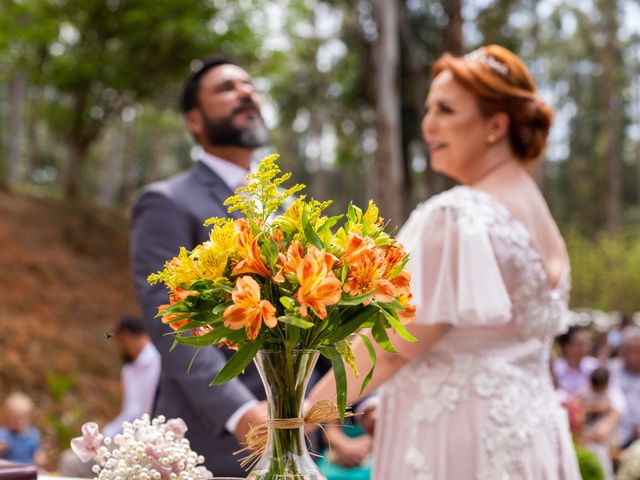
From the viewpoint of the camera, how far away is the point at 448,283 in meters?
2.62

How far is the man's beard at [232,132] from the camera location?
10.0 feet

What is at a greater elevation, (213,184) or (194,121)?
(194,121)

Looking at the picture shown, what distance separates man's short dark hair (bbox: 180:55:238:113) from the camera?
3.15 metres

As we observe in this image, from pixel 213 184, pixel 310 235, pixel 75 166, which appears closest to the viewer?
pixel 310 235

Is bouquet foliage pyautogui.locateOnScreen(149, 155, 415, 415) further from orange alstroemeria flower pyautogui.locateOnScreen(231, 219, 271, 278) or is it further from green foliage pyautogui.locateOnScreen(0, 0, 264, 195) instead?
green foliage pyautogui.locateOnScreen(0, 0, 264, 195)

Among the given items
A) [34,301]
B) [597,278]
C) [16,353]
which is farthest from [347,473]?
[597,278]

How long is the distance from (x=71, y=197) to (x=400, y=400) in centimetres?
1690

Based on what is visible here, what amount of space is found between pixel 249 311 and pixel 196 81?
1.93m

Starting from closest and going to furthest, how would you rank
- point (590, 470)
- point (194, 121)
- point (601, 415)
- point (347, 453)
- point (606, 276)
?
point (194, 121) → point (347, 453) → point (590, 470) → point (601, 415) → point (606, 276)

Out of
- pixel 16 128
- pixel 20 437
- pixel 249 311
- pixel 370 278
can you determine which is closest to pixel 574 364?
pixel 20 437

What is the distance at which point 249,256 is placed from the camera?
57.3 inches

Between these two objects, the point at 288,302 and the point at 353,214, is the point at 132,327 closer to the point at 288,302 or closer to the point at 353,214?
the point at 353,214

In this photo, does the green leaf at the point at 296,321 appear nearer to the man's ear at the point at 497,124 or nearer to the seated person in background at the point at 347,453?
the seated person in background at the point at 347,453

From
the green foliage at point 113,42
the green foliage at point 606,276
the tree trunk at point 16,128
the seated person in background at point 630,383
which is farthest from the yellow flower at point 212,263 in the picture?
the green foliage at point 606,276
